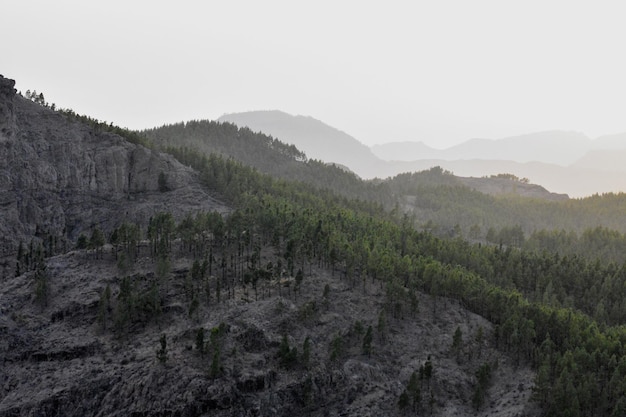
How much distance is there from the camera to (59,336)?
11281 centimetres

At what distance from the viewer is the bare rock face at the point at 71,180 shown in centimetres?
16012

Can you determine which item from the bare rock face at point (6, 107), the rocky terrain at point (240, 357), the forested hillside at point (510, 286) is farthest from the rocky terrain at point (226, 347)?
the bare rock face at point (6, 107)

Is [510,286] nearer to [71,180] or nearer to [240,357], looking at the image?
[240,357]

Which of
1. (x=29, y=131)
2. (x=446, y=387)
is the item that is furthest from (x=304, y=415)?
(x=29, y=131)

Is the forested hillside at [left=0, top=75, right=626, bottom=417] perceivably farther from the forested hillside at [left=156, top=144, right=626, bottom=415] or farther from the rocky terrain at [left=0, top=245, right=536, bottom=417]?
the forested hillside at [left=156, top=144, right=626, bottom=415]

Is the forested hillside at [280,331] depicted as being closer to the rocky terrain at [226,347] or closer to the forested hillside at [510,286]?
the rocky terrain at [226,347]

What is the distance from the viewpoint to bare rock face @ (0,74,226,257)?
160 m

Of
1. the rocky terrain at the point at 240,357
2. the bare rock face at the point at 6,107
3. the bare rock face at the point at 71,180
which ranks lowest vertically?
the rocky terrain at the point at 240,357

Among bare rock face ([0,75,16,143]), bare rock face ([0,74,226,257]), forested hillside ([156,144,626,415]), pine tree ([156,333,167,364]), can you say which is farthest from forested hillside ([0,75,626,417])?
bare rock face ([0,75,16,143])

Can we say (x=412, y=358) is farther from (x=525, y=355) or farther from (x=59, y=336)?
(x=59, y=336)

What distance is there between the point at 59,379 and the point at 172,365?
894 inches

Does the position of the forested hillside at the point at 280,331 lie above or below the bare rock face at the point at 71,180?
below

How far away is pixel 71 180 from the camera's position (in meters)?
173

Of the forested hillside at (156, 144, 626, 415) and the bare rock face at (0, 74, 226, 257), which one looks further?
the bare rock face at (0, 74, 226, 257)
